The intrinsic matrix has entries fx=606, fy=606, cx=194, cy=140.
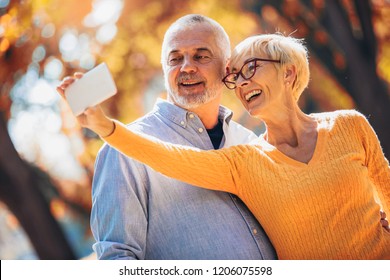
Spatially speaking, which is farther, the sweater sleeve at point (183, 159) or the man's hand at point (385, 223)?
the man's hand at point (385, 223)

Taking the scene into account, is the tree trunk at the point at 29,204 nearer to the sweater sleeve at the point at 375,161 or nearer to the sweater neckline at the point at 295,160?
the sweater neckline at the point at 295,160

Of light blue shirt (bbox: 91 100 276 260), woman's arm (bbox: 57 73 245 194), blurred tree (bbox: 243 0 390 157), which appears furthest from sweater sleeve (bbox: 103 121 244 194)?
blurred tree (bbox: 243 0 390 157)

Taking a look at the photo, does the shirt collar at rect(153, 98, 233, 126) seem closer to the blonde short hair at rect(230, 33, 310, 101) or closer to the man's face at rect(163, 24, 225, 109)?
the man's face at rect(163, 24, 225, 109)

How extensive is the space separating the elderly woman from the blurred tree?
1.99m

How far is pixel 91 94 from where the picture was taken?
139cm

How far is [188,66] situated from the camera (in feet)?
6.48

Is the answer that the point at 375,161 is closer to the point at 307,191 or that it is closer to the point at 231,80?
the point at 307,191

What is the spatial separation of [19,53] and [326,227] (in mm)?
3224

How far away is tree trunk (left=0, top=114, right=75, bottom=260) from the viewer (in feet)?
12.0

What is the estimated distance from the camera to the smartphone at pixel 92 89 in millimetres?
1388

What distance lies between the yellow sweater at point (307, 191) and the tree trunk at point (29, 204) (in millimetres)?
2221

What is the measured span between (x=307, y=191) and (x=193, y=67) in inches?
22.7

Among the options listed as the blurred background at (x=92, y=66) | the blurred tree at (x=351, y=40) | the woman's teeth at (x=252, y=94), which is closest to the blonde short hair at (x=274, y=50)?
the woman's teeth at (x=252, y=94)
